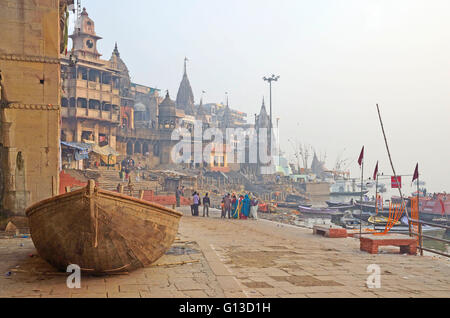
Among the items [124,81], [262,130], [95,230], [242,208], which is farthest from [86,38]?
[262,130]

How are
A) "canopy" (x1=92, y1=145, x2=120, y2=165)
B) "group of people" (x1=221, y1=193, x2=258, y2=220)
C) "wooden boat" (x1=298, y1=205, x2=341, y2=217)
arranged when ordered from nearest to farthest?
"group of people" (x1=221, y1=193, x2=258, y2=220), "canopy" (x1=92, y1=145, x2=120, y2=165), "wooden boat" (x1=298, y1=205, x2=341, y2=217)

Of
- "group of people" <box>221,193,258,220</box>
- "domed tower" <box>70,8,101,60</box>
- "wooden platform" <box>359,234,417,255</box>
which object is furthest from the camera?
"domed tower" <box>70,8,101,60</box>

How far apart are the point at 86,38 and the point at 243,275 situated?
43289 mm

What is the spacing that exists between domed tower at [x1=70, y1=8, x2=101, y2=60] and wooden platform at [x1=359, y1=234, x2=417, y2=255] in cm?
4007

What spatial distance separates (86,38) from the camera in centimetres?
4481

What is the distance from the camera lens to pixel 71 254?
6.61 metres

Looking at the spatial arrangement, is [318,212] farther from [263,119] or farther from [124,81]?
[263,119]

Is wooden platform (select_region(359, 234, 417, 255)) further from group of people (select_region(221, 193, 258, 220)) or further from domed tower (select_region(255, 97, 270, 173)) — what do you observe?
domed tower (select_region(255, 97, 270, 173))

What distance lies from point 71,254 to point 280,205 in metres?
41.2

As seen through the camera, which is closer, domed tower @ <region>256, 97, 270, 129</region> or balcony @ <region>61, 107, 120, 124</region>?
balcony @ <region>61, 107, 120, 124</region>

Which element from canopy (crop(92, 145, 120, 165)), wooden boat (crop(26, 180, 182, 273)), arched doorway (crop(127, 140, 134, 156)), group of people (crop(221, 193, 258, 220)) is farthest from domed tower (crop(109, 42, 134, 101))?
wooden boat (crop(26, 180, 182, 273))

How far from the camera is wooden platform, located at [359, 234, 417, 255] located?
36.1ft
